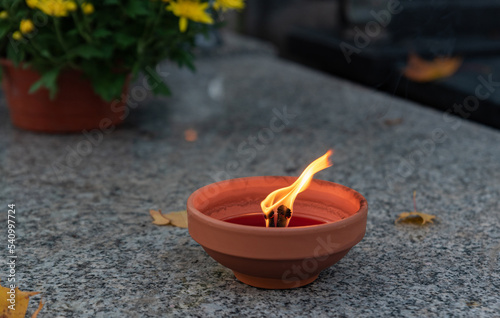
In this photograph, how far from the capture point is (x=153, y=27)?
248cm

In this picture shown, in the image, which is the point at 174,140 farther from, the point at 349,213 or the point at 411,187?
the point at 349,213

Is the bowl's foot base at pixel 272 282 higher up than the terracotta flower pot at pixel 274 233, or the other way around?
the terracotta flower pot at pixel 274 233

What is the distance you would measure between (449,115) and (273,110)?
0.95m

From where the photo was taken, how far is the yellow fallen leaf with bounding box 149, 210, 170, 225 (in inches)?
73.4

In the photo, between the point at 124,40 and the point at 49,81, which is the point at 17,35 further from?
the point at 124,40

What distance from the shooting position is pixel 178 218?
1892 mm

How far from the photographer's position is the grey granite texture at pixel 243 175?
142cm

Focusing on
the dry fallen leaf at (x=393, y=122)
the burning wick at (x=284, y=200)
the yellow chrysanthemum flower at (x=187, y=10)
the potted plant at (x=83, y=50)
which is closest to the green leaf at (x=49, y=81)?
the potted plant at (x=83, y=50)

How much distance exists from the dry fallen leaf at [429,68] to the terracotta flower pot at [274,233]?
2.46m

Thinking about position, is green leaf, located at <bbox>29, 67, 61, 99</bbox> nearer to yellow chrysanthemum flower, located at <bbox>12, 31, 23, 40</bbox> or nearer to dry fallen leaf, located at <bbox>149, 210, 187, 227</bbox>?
yellow chrysanthemum flower, located at <bbox>12, 31, 23, 40</bbox>

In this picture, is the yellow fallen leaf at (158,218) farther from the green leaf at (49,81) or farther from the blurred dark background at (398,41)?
the blurred dark background at (398,41)

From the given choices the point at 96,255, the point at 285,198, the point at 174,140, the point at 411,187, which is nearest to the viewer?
the point at 285,198

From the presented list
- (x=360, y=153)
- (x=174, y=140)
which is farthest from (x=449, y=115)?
(x=174, y=140)

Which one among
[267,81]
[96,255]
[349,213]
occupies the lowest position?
[267,81]
